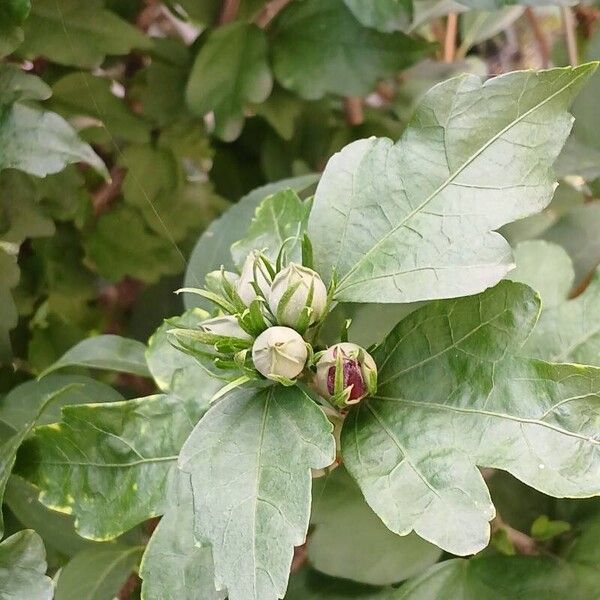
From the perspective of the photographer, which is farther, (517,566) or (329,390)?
(517,566)

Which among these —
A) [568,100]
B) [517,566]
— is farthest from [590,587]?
[568,100]

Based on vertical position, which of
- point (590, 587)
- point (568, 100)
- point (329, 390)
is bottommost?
point (590, 587)

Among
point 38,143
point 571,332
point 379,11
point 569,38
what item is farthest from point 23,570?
point 569,38

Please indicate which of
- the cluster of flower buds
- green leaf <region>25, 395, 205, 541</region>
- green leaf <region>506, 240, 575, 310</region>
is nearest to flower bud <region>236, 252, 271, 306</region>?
the cluster of flower buds

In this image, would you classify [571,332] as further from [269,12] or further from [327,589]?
[269,12]

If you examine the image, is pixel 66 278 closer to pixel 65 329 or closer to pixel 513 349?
pixel 65 329

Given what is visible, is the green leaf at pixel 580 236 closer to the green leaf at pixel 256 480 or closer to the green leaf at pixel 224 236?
the green leaf at pixel 224 236

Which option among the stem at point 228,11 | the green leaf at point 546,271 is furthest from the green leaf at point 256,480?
the stem at point 228,11
